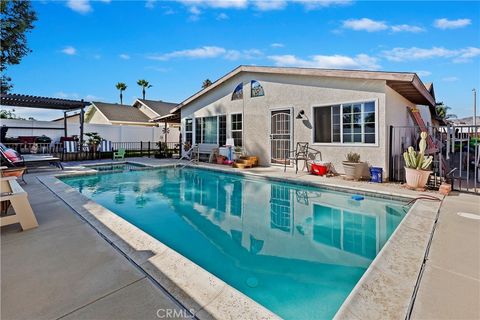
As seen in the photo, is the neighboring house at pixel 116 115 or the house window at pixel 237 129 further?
the neighboring house at pixel 116 115

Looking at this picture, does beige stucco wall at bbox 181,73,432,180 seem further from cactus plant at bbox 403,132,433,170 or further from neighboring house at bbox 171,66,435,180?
cactus plant at bbox 403,132,433,170

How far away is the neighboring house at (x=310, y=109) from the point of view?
27.9 ft

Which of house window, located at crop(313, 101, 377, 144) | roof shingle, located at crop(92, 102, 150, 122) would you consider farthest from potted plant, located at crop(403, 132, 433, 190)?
roof shingle, located at crop(92, 102, 150, 122)

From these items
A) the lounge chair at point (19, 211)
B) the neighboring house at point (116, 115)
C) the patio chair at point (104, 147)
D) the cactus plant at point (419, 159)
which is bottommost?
the lounge chair at point (19, 211)

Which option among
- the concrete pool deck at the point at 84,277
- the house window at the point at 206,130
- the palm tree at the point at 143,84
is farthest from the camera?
the palm tree at the point at 143,84

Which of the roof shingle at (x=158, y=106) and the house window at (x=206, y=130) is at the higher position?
the roof shingle at (x=158, y=106)

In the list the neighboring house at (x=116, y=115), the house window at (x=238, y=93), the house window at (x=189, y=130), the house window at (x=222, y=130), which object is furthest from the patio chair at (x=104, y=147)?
the house window at (x=238, y=93)

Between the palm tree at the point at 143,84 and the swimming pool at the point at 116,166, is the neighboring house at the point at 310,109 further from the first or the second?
the palm tree at the point at 143,84

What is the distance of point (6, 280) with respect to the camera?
259 centimetres

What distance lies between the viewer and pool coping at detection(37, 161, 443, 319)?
7.04ft

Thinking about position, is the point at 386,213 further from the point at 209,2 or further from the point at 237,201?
the point at 209,2

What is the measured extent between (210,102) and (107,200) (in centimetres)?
937

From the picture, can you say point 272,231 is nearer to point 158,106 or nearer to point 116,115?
point 116,115

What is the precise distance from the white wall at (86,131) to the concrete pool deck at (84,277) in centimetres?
1846
